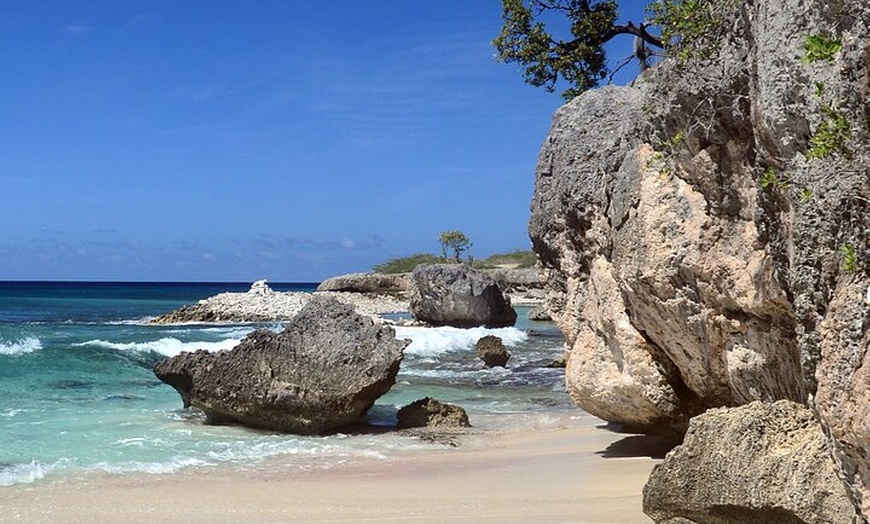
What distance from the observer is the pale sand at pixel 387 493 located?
23.1ft

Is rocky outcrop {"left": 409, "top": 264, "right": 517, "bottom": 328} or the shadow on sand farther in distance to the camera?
rocky outcrop {"left": 409, "top": 264, "right": 517, "bottom": 328}

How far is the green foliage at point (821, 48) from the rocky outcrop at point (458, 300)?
32.2 metres

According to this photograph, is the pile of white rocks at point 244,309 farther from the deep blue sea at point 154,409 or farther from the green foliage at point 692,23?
the green foliage at point 692,23

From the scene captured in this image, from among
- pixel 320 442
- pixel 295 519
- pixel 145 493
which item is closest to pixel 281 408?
pixel 320 442

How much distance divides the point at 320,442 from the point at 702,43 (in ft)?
23.6

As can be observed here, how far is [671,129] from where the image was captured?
21.2 feet

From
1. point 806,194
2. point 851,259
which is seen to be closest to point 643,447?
point 806,194

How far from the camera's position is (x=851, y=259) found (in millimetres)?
3561

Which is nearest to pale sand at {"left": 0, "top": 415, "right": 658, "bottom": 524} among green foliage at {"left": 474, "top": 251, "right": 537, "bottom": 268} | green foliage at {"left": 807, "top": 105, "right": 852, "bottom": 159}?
green foliage at {"left": 807, "top": 105, "right": 852, "bottom": 159}

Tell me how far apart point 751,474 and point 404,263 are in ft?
267

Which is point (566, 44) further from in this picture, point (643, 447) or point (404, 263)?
point (404, 263)

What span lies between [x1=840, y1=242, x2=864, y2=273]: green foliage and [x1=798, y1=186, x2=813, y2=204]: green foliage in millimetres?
347

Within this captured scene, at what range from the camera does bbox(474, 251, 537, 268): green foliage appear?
88.2m

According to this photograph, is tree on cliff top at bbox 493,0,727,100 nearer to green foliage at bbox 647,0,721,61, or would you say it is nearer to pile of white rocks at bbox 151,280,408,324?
green foliage at bbox 647,0,721,61
